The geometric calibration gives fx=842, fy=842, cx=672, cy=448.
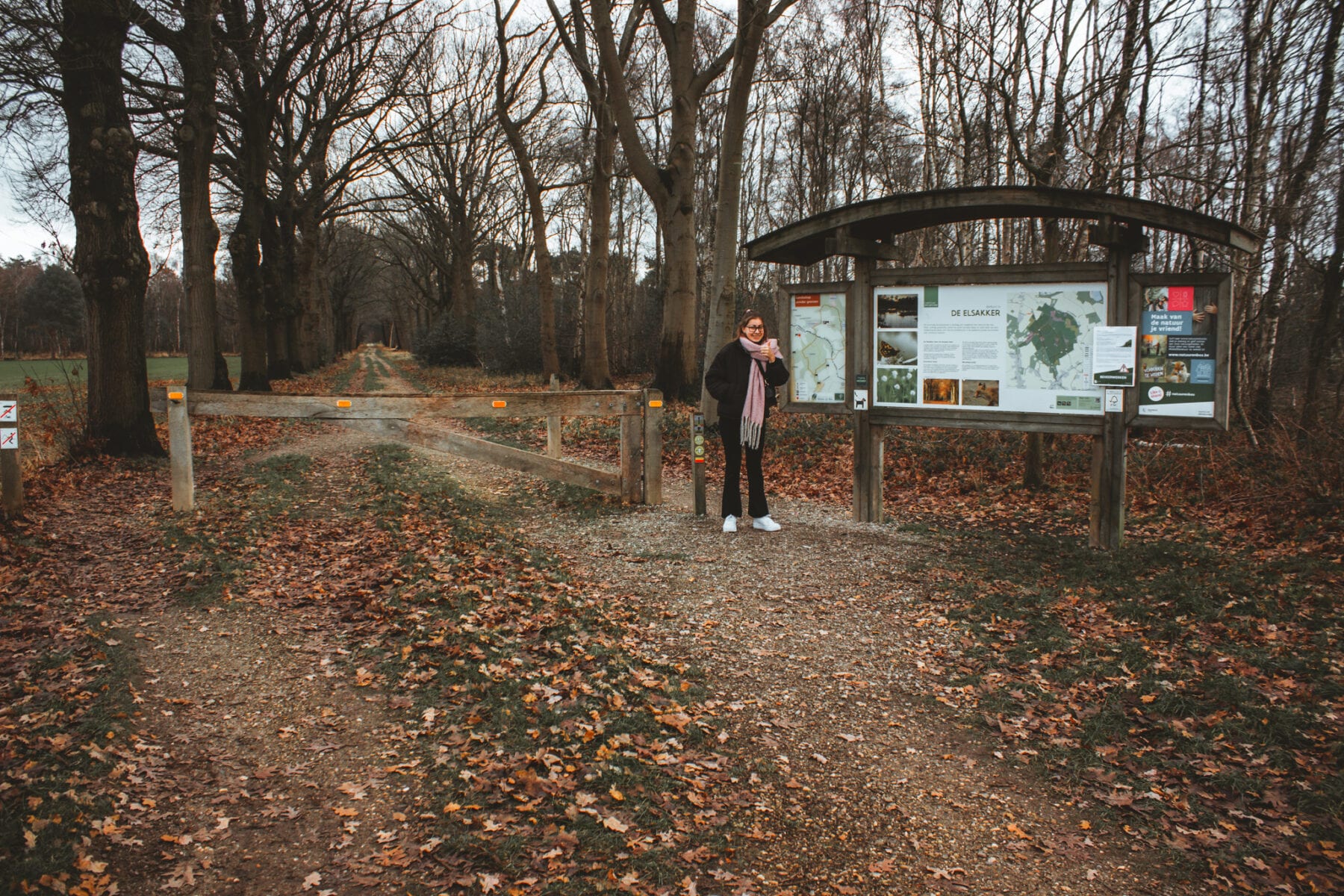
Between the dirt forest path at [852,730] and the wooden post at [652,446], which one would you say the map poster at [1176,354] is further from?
the wooden post at [652,446]

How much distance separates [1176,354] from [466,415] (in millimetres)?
6826

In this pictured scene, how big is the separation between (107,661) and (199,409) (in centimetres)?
497

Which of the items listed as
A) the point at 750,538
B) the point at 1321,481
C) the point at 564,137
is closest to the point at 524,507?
the point at 750,538

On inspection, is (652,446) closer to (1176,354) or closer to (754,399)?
(754,399)

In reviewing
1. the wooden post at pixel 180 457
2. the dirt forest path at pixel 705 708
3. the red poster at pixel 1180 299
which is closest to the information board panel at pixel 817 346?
the dirt forest path at pixel 705 708

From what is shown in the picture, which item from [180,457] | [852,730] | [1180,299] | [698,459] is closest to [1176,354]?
[1180,299]

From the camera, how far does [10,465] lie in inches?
332

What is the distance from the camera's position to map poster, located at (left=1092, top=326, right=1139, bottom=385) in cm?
720

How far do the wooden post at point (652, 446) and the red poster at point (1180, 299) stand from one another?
4802 millimetres

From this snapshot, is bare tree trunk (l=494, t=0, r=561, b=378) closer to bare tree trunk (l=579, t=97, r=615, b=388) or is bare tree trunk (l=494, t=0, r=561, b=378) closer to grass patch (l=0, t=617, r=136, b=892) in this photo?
bare tree trunk (l=579, t=97, r=615, b=388)

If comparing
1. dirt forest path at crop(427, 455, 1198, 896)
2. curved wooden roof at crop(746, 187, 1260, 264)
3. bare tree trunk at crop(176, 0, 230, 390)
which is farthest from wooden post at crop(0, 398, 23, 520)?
bare tree trunk at crop(176, 0, 230, 390)

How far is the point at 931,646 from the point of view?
5434 mm

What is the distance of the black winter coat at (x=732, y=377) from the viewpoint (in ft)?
26.5

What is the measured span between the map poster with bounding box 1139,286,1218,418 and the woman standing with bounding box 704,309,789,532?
3.16 m
